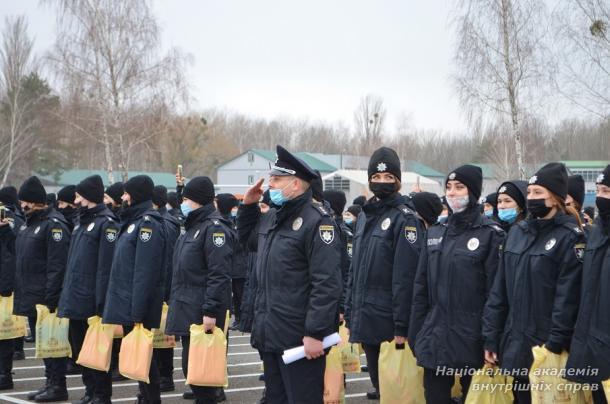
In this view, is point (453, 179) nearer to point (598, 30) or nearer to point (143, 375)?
point (143, 375)

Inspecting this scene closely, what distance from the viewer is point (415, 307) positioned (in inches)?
239

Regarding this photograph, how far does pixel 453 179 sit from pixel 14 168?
164 feet

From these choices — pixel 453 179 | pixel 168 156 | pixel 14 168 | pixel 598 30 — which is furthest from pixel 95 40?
pixel 168 156

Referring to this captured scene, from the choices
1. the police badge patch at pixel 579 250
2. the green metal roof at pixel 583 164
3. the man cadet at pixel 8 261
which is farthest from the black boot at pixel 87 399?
the green metal roof at pixel 583 164

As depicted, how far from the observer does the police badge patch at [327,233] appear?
17.3 ft

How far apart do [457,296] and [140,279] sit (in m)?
3.30

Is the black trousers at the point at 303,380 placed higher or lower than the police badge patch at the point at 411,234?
lower

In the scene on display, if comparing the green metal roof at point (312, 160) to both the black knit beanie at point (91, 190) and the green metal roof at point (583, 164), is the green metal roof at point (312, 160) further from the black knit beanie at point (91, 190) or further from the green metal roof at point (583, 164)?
the black knit beanie at point (91, 190)

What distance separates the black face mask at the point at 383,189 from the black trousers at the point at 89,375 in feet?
11.5

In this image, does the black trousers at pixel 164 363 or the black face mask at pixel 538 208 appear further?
the black trousers at pixel 164 363

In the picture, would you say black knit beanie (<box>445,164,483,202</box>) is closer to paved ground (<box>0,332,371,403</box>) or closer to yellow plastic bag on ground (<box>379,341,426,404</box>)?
yellow plastic bag on ground (<box>379,341,426,404</box>)

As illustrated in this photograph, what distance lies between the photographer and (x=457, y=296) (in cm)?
575

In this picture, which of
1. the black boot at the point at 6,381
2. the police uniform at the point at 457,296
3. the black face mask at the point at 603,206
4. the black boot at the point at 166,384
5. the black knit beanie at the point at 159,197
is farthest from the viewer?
the black knit beanie at the point at 159,197

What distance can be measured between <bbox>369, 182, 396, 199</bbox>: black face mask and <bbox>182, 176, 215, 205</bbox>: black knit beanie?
1708 mm
